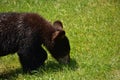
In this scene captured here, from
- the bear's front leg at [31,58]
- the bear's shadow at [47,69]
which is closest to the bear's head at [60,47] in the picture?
the bear's shadow at [47,69]

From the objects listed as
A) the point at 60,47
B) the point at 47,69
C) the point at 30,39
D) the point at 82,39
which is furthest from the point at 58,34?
the point at 82,39

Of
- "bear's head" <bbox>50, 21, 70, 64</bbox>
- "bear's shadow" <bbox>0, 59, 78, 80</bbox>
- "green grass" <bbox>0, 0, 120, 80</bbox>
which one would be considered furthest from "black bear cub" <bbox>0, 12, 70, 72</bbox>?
"green grass" <bbox>0, 0, 120, 80</bbox>

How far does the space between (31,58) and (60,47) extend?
69 cm

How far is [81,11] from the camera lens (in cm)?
1269

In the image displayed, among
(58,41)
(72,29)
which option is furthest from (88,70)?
(72,29)

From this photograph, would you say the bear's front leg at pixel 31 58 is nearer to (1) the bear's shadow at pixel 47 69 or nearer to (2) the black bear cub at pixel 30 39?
(2) the black bear cub at pixel 30 39

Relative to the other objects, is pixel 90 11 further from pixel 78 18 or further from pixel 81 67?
pixel 81 67

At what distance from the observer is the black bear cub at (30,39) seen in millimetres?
8820

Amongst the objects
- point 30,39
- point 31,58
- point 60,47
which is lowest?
point 31,58

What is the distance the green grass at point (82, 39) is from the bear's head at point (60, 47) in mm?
182

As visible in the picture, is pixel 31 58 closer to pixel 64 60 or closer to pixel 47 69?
pixel 47 69

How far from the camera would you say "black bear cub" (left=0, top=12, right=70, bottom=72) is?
8820 mm

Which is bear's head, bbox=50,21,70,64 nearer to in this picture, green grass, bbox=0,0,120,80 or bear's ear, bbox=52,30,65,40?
bear's ear, bbox=52,30,65,40

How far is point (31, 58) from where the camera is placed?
8906mm
